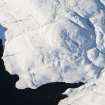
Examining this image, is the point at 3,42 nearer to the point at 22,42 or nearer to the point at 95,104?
the point at 22,42

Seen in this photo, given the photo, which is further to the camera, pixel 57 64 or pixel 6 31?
pixel 6 31

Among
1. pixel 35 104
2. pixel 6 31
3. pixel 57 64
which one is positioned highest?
pixel 6 31

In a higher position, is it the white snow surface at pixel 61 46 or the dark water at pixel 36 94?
the white snow surface at pixel 61 46

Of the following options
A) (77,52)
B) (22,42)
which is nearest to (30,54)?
(22,42)

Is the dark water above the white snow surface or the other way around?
the other way around

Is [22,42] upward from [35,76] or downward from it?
upward

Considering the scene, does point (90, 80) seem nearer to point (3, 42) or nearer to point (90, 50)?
point (90, 50)

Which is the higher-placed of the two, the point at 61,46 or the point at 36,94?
the point at 61,46
